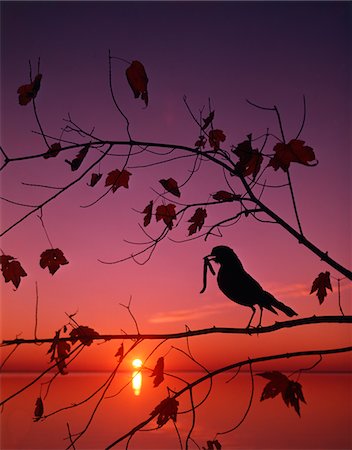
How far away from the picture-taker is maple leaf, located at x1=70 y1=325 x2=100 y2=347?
2.47 meters

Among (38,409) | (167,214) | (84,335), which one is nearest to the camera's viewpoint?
(84,335)

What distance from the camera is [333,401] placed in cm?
13325

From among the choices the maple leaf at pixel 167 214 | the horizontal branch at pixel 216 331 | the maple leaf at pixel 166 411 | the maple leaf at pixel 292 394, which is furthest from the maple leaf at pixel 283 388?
the maple leaf at pixel 167 214

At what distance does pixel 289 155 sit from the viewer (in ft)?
8.54

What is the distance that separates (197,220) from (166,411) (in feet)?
3.82

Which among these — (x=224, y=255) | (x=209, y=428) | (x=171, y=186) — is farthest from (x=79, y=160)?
(x=209, y=428)

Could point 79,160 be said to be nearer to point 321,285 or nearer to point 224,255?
point 224,255

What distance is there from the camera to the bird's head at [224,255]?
3.04 m

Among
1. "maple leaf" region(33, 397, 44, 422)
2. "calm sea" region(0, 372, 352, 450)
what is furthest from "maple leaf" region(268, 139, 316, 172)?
"calm sea" region(0, 372, 352, 450)

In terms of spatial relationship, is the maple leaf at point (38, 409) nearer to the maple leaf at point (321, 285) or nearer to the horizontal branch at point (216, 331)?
the horizontal branch at point (216, 331)

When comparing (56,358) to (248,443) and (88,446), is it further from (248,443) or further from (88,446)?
(248,443)

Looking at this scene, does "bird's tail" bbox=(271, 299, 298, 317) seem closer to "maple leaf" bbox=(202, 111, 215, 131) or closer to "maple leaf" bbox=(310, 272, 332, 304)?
"maple leaf" bbox=(310, 272, 332, 304)

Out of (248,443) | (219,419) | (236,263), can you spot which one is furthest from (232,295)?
(219,419)

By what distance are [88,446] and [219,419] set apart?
37.4 m
